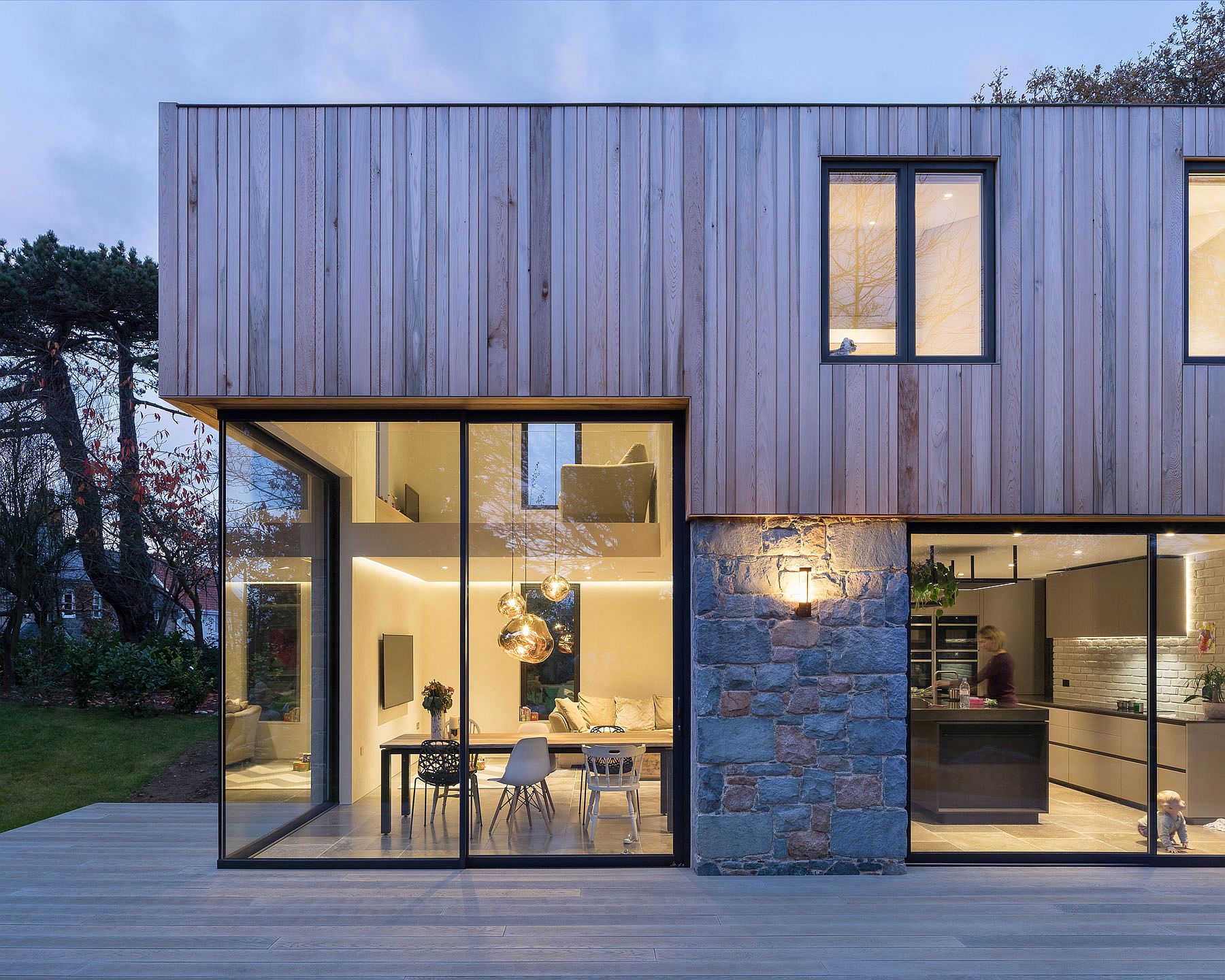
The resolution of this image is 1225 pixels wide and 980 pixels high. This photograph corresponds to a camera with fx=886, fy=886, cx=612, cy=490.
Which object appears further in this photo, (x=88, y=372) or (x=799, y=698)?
(x=88, y=372)

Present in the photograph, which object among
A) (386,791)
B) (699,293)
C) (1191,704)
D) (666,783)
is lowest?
(386,791)

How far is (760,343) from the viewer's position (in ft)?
18.9

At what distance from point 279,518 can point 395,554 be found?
0.87m

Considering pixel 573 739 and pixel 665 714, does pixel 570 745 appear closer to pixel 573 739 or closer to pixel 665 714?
pixel 573 739

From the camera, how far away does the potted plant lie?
5.97m

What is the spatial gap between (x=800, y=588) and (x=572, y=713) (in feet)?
5.75

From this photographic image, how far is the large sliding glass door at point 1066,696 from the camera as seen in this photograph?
5957 millimetres

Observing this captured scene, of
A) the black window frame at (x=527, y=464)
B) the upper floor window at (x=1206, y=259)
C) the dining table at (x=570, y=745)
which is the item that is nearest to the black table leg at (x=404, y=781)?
the dining table at (x=570, y=745)

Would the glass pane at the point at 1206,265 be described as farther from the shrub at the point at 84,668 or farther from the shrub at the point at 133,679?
the shrub at the point at 84,668

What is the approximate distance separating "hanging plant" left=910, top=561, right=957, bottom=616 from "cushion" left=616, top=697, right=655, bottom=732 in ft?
6.26

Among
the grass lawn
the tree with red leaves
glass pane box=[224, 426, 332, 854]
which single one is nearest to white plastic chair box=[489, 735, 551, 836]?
glass pane box=[224, 426, 332, 854]

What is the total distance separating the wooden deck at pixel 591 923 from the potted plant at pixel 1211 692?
3.36 feet

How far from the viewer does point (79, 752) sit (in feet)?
36.1

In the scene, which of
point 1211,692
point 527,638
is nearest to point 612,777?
point 527,638
